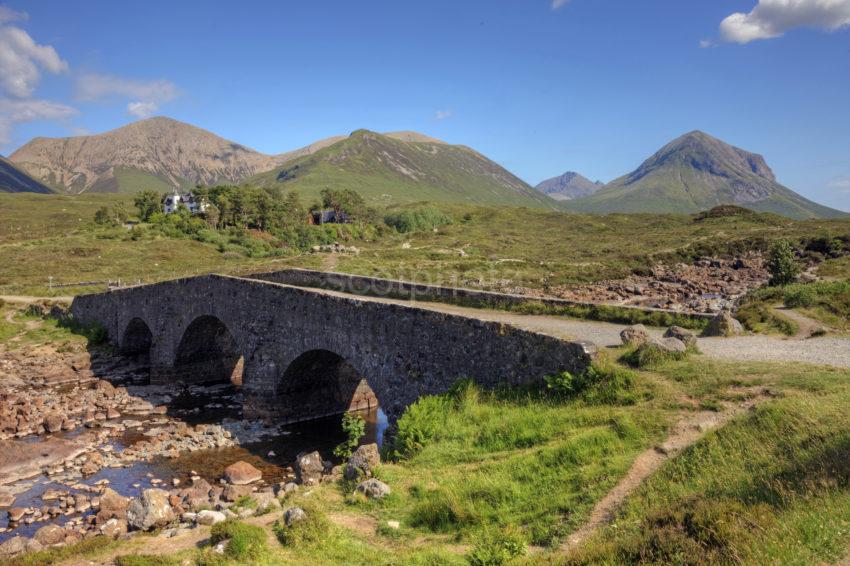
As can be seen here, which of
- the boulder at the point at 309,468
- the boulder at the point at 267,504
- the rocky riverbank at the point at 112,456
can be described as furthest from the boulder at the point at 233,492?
the boulder at the point at 267,504

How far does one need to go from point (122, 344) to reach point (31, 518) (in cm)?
2374

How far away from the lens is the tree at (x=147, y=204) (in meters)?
98.0

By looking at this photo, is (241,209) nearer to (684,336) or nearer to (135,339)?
(135,339)

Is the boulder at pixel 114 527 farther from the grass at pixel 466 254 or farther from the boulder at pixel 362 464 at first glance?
the grass at pixel 466 254

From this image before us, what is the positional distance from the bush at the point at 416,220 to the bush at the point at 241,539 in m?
98.2

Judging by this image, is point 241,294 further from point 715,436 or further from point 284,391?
point 715,436

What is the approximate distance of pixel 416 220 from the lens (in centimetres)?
11131

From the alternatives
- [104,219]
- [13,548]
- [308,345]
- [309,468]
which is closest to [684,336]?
[309,468]

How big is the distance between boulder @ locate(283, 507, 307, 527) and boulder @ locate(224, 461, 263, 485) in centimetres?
991

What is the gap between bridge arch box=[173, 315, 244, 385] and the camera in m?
30.5

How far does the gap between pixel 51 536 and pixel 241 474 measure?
19.2ft

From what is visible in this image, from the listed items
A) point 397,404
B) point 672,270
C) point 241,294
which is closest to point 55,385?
point 241,294

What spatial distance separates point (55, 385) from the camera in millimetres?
31109

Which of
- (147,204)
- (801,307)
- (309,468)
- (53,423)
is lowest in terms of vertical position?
(53,423)
